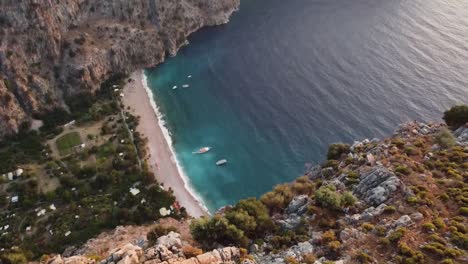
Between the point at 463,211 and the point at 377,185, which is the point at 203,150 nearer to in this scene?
the point at 377,185

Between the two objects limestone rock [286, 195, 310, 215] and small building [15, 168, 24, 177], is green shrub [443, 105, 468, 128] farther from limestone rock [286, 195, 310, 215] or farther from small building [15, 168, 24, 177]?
small building [15, 168, 24, 177]

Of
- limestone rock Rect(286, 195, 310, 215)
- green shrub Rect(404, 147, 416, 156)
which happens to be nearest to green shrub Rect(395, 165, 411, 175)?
green shrub Rect(404, 147, 416, 156)

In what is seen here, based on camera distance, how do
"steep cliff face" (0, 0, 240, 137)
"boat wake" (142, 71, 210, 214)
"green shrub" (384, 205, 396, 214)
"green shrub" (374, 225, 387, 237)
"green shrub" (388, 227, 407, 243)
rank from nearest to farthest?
"green shrub" (388, 227, 407, 243) → "green shrub" (374, 225, 387, 237) → "green shrub" (384, 205, 396, 214) → "boat wake" (142, 71, 210, 214) → "steep cliff face" (0, 0, 240, 137)

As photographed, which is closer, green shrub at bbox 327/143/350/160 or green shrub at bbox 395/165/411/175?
green shrub at bbox 395/165/411/175

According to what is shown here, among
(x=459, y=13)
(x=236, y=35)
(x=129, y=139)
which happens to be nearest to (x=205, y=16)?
(x=236, y=35)

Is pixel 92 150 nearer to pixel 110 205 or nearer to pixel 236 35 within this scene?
pixel 110 205

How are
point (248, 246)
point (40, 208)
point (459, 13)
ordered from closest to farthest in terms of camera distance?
point (248, 246) < point (40, 208) < point (459, 13)
